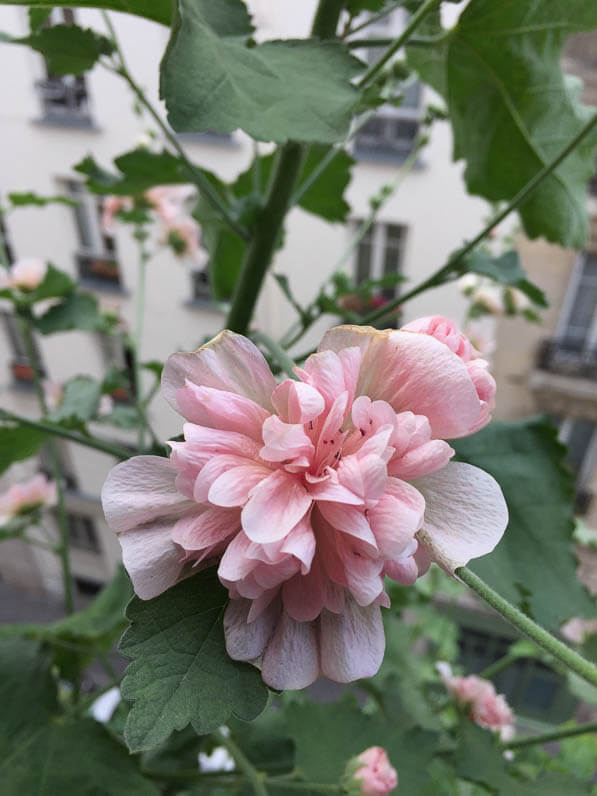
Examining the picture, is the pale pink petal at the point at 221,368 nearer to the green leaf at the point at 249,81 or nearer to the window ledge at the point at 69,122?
the green leaf at the point at 249,81

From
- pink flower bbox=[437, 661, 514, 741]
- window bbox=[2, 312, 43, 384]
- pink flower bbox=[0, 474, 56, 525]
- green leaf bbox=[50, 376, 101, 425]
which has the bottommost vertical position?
window bbox=[2, 312, 43, 384]

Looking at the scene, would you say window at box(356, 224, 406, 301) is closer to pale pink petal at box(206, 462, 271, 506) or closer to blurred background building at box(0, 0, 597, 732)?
blurred background building at box(0, 0, 597, 732)

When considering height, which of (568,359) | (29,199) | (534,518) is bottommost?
(568,359)

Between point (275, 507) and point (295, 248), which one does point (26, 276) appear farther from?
point (295, 248)

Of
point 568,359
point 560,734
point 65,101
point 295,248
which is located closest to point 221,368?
point 560,734

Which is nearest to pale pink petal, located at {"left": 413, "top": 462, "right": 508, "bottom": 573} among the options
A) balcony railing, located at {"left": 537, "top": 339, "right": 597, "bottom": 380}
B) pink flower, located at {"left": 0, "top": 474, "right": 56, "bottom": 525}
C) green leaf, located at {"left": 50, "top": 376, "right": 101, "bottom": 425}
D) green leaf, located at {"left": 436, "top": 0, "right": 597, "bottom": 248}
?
green leaf, located at {"left": 436, "top": 0, "right": 597, "bottom": 248}

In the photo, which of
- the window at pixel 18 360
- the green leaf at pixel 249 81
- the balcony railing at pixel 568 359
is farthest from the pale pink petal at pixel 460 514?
the window at pixel 18 360
